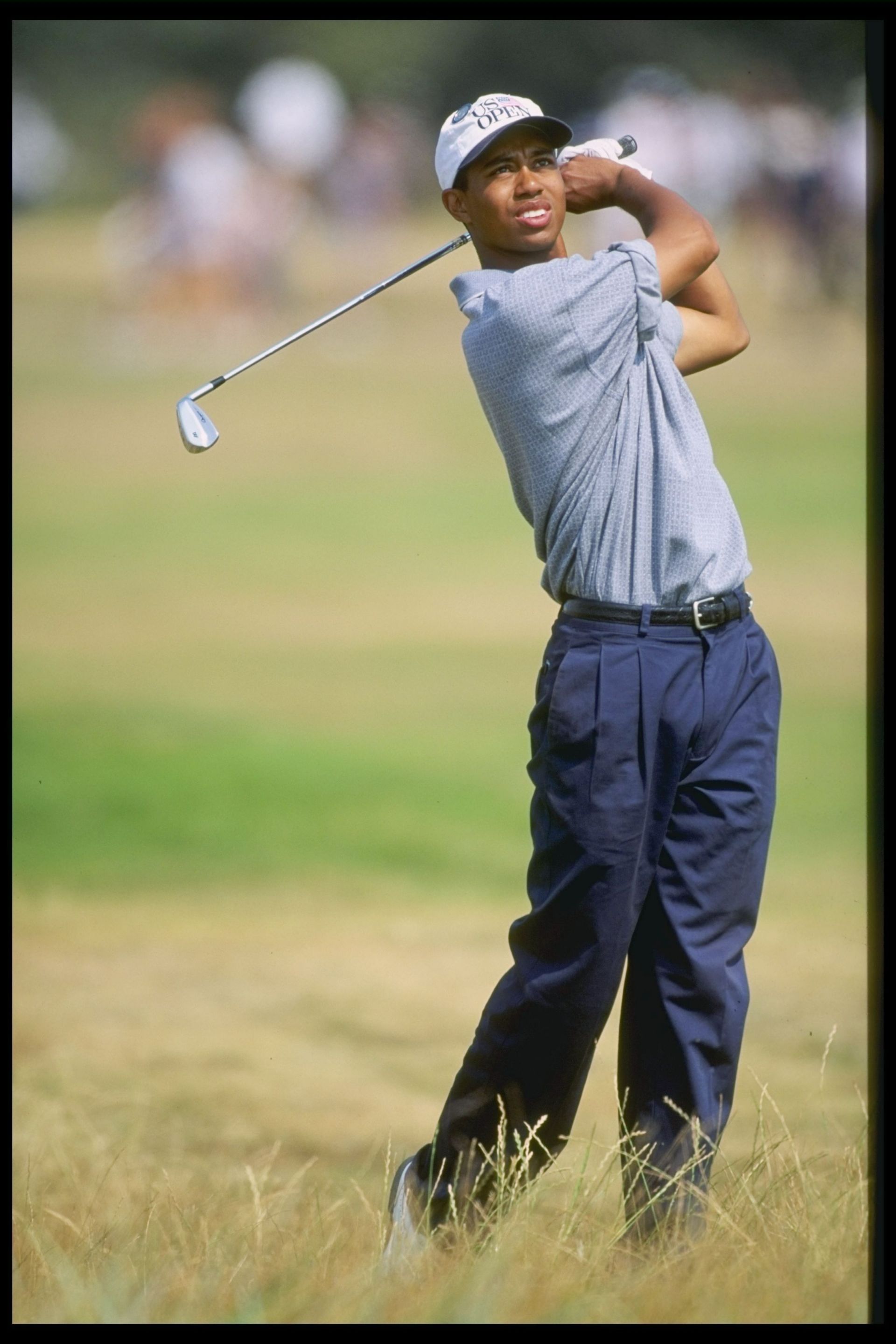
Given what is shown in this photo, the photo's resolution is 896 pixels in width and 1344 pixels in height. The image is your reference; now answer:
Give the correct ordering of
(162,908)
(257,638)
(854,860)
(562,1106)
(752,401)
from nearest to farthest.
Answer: (562,1106) → (162,908) → (854,860) → (257,638) → (752,401)

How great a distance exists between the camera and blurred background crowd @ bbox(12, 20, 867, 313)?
66.5 feet

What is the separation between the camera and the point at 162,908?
20.6 feet

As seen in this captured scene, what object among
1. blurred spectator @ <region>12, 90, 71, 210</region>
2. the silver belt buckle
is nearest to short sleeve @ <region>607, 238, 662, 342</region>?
the silver belt buckle

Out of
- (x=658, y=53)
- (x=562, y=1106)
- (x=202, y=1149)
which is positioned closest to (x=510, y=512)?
(x=658, y=53)

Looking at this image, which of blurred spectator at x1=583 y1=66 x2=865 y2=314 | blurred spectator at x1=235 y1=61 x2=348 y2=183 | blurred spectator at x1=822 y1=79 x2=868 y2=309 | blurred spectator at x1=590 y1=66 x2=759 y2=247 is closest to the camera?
A: blurred spectator at x1=822 y1=79 x2=868 y2=309

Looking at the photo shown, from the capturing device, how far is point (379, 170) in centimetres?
2336

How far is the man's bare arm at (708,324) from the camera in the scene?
265 centimetres

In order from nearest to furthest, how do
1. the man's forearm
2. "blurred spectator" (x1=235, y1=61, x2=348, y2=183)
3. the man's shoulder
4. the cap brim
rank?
the man's shoulder → the cap brim → the man's forearm → "blurred spectator" (x1=235, y1=61, x2=348, y2=183)

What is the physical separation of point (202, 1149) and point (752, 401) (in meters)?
15.8

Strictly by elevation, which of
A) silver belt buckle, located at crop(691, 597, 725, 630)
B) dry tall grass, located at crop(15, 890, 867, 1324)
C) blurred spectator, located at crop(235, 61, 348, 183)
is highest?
blurred spectator, located at crop(235, 61, 348, 183)

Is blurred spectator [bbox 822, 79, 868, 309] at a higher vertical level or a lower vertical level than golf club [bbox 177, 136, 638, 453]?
higher

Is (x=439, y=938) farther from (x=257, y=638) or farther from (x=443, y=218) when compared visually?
(x=443, y=218)

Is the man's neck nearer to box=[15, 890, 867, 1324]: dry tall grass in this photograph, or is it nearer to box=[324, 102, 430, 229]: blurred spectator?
box=[15, 890, 867, 1324]: dry tall grass

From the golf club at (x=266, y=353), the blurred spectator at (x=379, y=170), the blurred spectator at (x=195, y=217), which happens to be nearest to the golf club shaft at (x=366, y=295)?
the golf club at (x=266, y=353)
